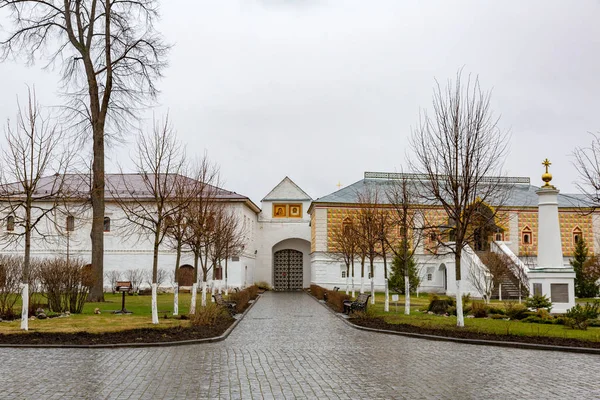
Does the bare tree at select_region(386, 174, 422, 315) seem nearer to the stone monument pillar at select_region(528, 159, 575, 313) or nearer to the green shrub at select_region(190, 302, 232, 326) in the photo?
the stone monument pillar at select_region(528, 159, 575, 313)

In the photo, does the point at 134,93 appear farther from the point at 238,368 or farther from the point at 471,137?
the point at 238,368

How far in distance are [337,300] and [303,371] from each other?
16620 mm

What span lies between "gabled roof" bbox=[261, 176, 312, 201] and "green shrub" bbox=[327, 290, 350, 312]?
78.0 feet

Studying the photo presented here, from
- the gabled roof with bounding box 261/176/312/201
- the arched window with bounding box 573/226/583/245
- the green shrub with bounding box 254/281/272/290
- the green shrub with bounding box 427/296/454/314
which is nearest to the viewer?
the green shrub with bounding box 427/296/454/314

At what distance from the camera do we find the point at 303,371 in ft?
36.2

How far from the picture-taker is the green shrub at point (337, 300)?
26.2 meters

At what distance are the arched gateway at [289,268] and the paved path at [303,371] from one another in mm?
39838

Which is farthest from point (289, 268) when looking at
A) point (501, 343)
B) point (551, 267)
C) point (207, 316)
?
point (501, 343)

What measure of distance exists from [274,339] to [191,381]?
6.44 m

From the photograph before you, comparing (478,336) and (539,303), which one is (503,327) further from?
(539,303)

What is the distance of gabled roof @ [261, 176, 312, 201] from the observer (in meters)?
55.3

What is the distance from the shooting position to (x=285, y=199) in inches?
2179

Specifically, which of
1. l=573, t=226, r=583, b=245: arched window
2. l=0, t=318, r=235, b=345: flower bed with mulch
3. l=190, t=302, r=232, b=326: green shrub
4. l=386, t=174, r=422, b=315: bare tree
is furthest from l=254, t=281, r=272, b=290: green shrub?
l=0, t=318, r=235, b=345: flower bed with mulch

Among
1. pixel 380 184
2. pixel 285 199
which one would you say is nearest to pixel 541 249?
pixel 380 184
